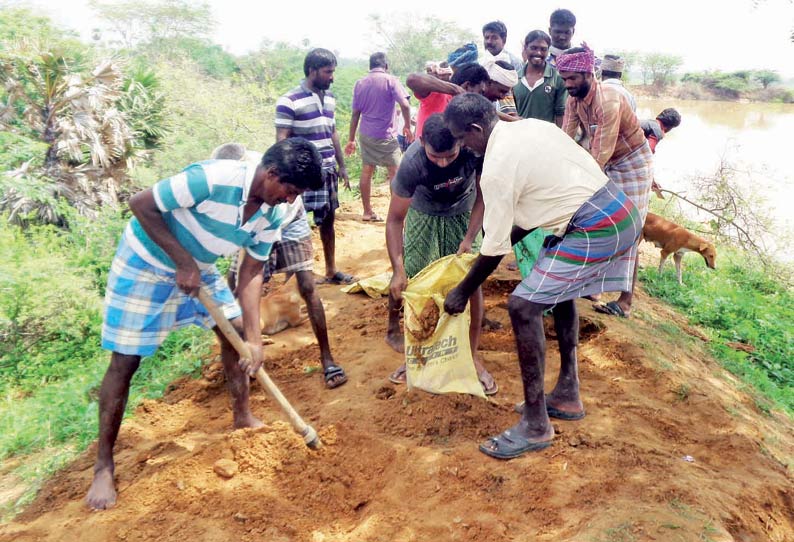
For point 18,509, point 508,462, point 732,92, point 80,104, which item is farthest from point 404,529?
point 732,92

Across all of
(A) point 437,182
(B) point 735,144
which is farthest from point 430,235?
(B) point 735,144

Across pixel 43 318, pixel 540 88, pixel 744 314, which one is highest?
pixel 540 88

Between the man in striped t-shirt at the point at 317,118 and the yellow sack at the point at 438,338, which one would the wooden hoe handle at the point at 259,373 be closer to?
the yellow sack at the point at 438,338

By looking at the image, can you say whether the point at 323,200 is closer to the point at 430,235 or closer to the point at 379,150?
the point at 430,235

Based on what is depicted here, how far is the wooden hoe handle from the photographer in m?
2.49

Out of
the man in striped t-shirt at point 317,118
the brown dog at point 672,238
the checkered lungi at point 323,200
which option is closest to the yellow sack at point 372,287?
the man in striped t-shirt at point 317,118

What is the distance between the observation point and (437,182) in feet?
10.9

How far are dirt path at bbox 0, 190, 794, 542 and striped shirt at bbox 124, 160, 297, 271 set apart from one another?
99 centimetres

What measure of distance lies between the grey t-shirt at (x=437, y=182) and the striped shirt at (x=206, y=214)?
89cm

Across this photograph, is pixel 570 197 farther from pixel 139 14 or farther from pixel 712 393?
pixel 139 14

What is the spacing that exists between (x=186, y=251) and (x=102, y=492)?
1.16m

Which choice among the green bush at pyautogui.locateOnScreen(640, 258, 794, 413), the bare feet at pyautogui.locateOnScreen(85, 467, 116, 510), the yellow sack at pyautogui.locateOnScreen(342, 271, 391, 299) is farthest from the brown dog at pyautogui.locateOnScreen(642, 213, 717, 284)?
the bare feet at pyautogui.locateOnScreen(85, 467, 116, 510)

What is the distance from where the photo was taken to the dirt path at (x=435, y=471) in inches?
92.7

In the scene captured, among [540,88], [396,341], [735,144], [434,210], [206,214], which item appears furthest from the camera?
[735,144]
